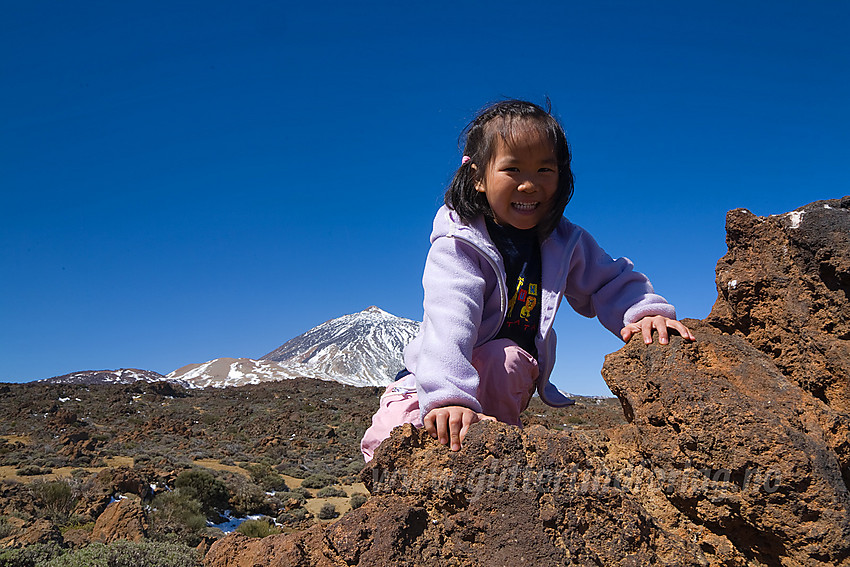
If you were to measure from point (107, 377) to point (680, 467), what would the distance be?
145ft

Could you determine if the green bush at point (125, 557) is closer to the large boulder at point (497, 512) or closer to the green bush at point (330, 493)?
the large boulder at point (497, 512)

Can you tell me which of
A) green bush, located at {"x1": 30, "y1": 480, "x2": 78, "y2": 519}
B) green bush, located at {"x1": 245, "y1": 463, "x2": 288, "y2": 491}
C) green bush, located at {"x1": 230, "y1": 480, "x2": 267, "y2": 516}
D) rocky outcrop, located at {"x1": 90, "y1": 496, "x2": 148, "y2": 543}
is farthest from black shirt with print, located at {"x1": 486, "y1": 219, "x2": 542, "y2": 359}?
green bush, located at {"x1": 245, "y1": 463, "x2": 288, "y2": 491}

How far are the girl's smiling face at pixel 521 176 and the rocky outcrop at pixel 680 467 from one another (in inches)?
28.7

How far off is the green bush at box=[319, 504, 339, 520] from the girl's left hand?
9688mm

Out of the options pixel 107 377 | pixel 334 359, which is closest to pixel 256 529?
pixel 107 377

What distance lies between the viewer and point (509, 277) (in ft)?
7.82

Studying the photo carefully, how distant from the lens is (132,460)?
14656mm

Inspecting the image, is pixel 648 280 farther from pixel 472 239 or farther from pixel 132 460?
pixel 132 460

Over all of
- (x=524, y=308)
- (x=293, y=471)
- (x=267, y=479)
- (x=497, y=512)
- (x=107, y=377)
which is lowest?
(x=497, y=512)

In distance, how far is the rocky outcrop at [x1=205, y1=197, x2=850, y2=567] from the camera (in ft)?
4.97

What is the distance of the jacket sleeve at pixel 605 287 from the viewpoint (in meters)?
2.27

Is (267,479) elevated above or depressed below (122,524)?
above

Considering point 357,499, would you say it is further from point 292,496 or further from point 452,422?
point 452,422

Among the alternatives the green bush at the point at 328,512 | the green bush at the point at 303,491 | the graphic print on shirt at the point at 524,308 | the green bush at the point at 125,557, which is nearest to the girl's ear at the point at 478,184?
the graphic print on shirt at the point at 524,308
